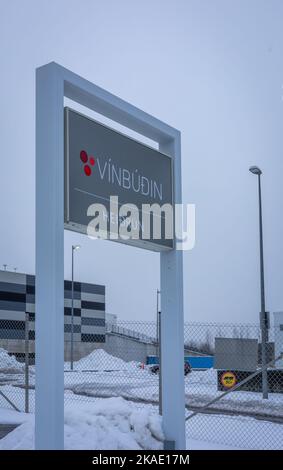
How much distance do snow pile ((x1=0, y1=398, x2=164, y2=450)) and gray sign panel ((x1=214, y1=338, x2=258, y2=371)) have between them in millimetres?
4326

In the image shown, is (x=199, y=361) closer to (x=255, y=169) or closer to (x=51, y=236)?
(x=255, y=169)

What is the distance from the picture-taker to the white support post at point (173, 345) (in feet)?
20.8

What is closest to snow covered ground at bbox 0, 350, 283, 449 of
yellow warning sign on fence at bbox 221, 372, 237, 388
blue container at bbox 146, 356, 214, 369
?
yellow warning sign on fence at bbox 221, 372, 237, 388

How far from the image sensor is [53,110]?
4.98m

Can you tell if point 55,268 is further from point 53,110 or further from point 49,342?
point 53,110

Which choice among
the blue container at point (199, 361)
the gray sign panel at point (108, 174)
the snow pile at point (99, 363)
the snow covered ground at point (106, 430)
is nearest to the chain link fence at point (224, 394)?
the snow covered ground at point (106, 430)

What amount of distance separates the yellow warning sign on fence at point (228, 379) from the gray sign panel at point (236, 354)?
705 cm

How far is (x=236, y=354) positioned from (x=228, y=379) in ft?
27.3

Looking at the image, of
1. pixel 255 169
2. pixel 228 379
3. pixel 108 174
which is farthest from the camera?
pixel 255 169

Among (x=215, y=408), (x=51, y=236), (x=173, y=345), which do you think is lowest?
(x=215, y=408)

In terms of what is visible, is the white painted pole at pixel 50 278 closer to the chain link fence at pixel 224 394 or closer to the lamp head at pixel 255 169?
the chain link fence at pixel 224 394

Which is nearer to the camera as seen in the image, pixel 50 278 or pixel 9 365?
pixel 50 278

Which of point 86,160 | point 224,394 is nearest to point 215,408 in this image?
point 224,394

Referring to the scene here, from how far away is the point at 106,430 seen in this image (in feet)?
22.5
